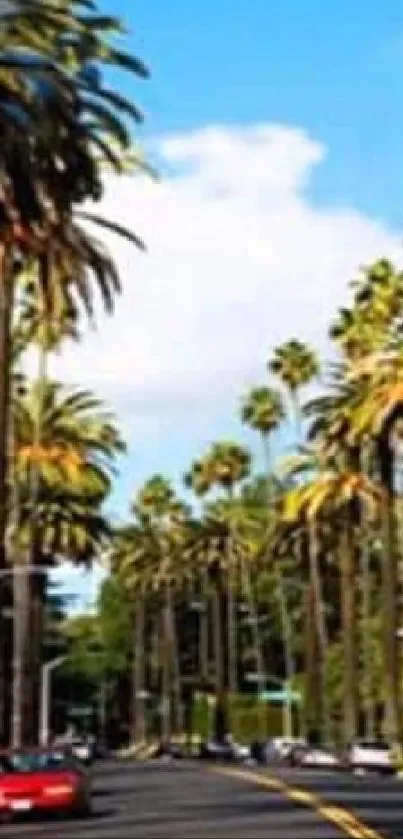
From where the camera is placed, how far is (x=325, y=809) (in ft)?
136

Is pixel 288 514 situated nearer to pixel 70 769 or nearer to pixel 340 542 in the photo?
pixel 340 542

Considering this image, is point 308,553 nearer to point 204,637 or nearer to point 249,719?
point 249,719

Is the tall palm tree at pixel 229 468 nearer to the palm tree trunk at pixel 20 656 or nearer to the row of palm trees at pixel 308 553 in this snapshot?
the row of palm trees at pixel 308 553

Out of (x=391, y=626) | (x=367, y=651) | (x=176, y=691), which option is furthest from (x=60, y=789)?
(x=176, y=691)

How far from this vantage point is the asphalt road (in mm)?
35125

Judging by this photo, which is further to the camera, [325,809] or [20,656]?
[20,656]

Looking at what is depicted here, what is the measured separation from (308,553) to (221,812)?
74.7 metres

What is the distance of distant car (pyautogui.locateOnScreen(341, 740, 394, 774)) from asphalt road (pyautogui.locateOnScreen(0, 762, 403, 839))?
19197 mm

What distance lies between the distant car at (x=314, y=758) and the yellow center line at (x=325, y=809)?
85.5 ft

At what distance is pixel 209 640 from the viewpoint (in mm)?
183750

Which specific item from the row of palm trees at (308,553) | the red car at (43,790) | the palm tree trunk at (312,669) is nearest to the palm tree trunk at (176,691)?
the row of palm trees at (308,553)

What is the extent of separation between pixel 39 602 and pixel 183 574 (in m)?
71.0

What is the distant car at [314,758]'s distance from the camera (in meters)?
91.4

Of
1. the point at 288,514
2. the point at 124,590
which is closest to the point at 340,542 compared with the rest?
the point at 288,514
